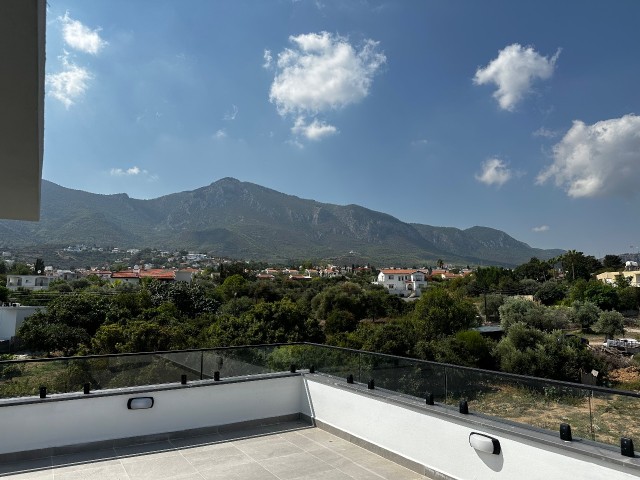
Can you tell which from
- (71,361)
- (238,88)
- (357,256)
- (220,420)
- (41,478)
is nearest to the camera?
(41,478)

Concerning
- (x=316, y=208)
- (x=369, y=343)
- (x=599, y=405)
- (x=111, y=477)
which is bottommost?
(x=369, y=343)

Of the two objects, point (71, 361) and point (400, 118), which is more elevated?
point (400, 118)

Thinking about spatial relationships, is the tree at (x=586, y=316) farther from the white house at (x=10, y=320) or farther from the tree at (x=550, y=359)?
the white house at (x=10, y=320)

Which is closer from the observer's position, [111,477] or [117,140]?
[111,477]

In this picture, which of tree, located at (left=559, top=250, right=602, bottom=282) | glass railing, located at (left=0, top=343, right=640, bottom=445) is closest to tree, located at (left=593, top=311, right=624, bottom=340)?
glass railing, located at (left=0, top=343, right=640, bottom=445)

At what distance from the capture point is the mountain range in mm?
108312

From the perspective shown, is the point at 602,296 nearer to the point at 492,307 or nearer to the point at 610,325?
the point at 492,307

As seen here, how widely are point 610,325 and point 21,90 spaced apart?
35.0 m

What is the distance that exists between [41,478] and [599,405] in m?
4.29

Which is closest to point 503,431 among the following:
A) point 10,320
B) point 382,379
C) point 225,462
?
point 382,379

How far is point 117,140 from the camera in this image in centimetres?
2027

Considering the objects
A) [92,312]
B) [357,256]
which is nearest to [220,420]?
[92,312]

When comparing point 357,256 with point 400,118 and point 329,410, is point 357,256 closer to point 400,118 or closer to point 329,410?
point 400,118

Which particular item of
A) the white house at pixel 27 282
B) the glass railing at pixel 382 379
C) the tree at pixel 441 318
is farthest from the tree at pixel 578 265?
the white house at pixel 27 282
